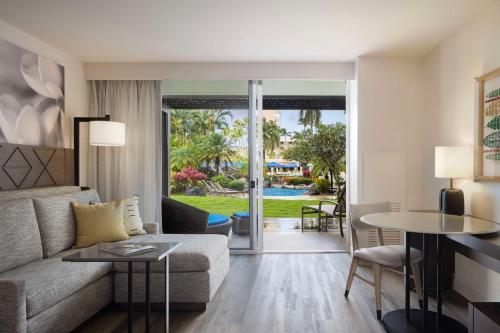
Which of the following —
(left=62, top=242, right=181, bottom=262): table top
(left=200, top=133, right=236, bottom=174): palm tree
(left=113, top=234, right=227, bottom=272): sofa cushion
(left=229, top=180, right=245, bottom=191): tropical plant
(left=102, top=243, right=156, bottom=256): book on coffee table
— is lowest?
(left=113, top=234, right=227, bottom=272): sofa cushion

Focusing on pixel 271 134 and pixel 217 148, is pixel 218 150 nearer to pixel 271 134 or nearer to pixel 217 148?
pixel 217 148

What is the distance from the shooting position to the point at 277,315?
2.76 m

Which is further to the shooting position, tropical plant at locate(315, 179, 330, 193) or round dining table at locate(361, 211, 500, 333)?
Result: tropical plant at locate(315, 179, 330, 193)

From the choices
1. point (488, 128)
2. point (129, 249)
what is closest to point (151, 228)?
point (129, 249)

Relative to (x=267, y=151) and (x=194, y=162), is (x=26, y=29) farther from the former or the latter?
(x=267, y=151)

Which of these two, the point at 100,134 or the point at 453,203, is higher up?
the point at 100,134

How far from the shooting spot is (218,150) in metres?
4.80

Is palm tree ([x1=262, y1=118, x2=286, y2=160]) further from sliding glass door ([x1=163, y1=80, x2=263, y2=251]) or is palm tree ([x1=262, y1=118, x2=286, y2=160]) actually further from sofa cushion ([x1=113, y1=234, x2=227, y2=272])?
sofa cushion ([x1=113, y1=234, x2=227, y2=272])

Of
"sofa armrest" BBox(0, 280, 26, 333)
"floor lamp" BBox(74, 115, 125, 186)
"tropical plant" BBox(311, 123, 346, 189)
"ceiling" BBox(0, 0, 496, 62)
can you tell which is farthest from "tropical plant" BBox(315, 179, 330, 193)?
"sofa armrest" BBox(0, 280, 26, 333)

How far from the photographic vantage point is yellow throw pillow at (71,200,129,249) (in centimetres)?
318

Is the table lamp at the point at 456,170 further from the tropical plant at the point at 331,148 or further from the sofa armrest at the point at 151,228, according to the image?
the tropical plant at the point at 331,148

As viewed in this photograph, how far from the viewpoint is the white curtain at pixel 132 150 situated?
4.59m

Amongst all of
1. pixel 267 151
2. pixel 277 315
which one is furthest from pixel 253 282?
pixel 267 151

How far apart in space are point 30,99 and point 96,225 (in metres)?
1.42
